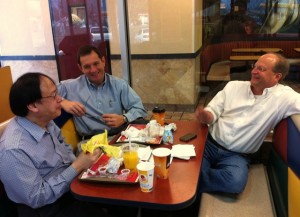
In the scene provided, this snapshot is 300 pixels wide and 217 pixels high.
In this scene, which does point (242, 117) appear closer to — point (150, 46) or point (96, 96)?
point (96, 96)

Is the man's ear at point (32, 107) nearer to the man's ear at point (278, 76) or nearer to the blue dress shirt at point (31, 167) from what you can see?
the blue dress shirt at point (31, 167)

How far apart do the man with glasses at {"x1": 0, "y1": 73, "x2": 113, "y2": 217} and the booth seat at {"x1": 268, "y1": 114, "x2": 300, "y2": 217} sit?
94 centimetres

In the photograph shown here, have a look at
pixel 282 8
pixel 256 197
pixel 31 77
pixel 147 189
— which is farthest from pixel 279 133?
pixel 282 8

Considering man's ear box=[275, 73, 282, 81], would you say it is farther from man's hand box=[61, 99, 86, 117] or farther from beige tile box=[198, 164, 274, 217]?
man's hand box=[61, 99, 86, 117]

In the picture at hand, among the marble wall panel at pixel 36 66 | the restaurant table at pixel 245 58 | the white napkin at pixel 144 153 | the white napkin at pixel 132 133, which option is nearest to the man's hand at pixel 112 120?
the white napkin at pixel 132 133

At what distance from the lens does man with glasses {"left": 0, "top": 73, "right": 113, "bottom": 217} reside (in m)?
1.23

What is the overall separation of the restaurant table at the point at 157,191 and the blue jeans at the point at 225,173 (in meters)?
0.36

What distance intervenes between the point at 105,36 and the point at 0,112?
194 centimetres

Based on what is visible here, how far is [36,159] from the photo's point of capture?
131 cm

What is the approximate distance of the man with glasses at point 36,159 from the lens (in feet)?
4.05

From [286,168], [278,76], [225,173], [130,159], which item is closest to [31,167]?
[130,159]

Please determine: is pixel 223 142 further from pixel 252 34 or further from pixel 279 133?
pixel 252 34

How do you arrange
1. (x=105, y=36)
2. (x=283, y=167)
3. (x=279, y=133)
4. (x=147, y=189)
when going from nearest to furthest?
1. (x=147, y=189)
2. (x=283, y=167)
3. (x=279, y=133)
4. (x=105, y=36)

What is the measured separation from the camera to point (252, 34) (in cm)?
354
